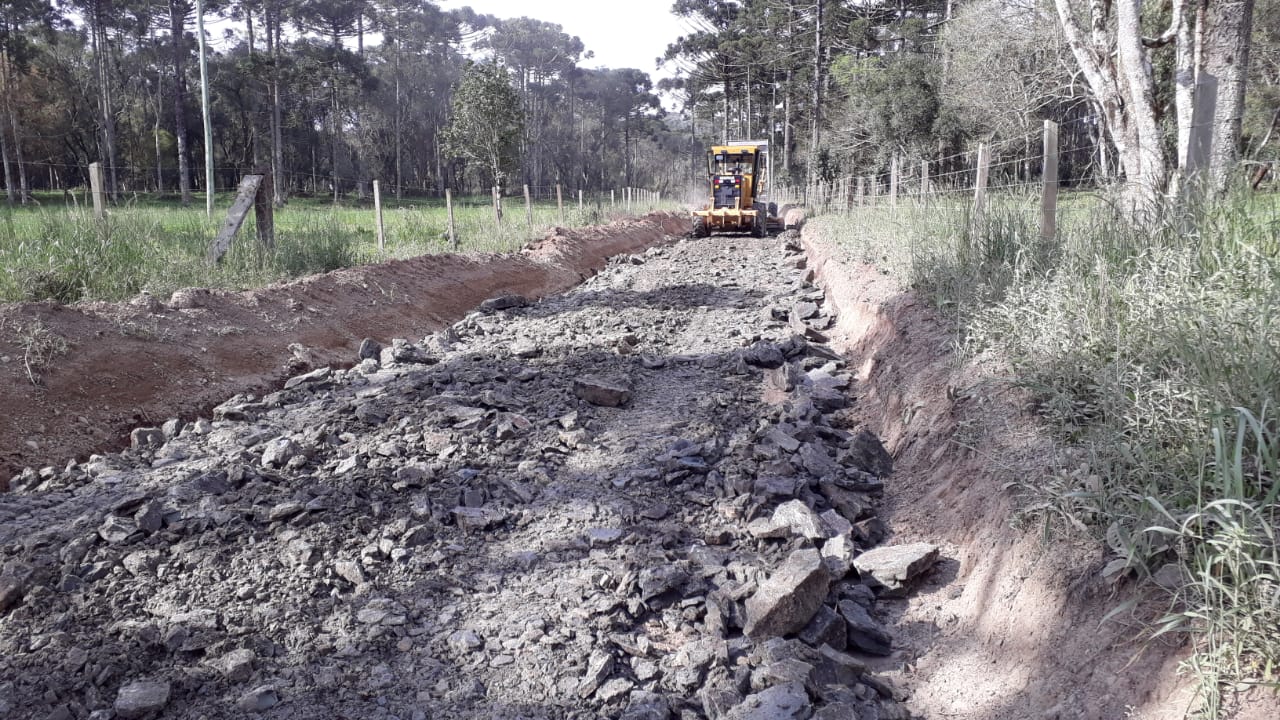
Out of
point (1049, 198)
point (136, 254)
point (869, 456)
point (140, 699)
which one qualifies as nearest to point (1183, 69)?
point (1049, 198)

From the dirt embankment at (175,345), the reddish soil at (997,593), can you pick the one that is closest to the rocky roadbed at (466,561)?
the reddish soil at (997,593)

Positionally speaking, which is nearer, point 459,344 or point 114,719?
point 114,719

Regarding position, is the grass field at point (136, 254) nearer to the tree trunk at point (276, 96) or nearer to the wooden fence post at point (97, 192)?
the wooden fence post at point (97, 192)

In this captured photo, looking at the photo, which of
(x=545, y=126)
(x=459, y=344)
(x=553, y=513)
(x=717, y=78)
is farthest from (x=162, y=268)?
(x=545, y=126)

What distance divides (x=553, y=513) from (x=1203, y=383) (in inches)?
110

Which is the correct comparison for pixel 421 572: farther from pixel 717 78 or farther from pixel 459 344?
pixel 717 78

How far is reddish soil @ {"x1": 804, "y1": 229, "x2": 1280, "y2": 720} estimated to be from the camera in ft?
7.02

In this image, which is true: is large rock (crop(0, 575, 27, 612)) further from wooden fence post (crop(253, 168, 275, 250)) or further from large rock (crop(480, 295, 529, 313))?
large rock (crop(480, 295, 529, 313))

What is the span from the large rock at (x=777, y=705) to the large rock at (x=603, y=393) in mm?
3378

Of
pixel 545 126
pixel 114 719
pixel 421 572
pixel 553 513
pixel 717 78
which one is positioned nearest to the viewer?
pixel 114 719

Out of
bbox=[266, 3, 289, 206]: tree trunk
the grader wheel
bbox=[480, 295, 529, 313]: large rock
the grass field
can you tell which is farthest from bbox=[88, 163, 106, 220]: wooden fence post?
bbox=[266, 3, 289, 206]: tree trunk

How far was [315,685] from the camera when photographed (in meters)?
2.64

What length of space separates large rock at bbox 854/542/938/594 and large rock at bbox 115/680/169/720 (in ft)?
8.58

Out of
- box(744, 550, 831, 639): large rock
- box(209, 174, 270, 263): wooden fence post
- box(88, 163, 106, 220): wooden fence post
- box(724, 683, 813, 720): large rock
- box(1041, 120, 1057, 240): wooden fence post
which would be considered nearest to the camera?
box(724, 683, 813, 720): large rock
